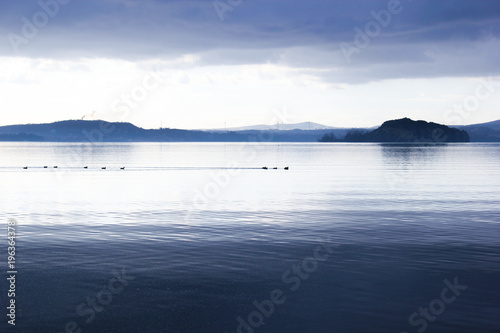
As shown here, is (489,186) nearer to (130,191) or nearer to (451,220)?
(451,220)

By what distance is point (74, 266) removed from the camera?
26.6 metres

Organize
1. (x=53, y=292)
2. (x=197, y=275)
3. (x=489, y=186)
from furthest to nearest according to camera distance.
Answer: (x=489, y=186)
(x=197, y=275)
(x=53, y=292)

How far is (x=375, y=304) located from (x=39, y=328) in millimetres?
12632

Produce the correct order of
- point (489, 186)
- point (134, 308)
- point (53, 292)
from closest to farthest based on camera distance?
point (134, 308), point (53, 292), point (489, 186)

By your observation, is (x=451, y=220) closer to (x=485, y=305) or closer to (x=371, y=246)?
(x=371, y=246)

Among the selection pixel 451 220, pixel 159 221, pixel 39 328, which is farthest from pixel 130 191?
pixel 39 328

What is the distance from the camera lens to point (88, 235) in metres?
36.1

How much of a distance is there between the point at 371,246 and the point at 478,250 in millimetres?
6158

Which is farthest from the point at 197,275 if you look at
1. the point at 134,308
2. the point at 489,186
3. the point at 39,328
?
the point at 489,186

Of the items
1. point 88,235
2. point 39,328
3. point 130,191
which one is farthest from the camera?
point 130,191

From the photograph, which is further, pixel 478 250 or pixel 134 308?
pixel 478 250

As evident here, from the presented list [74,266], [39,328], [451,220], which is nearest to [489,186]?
[451,220]

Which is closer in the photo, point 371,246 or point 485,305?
point 485,305

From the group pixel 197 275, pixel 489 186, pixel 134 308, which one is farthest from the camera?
pixel 489 186
